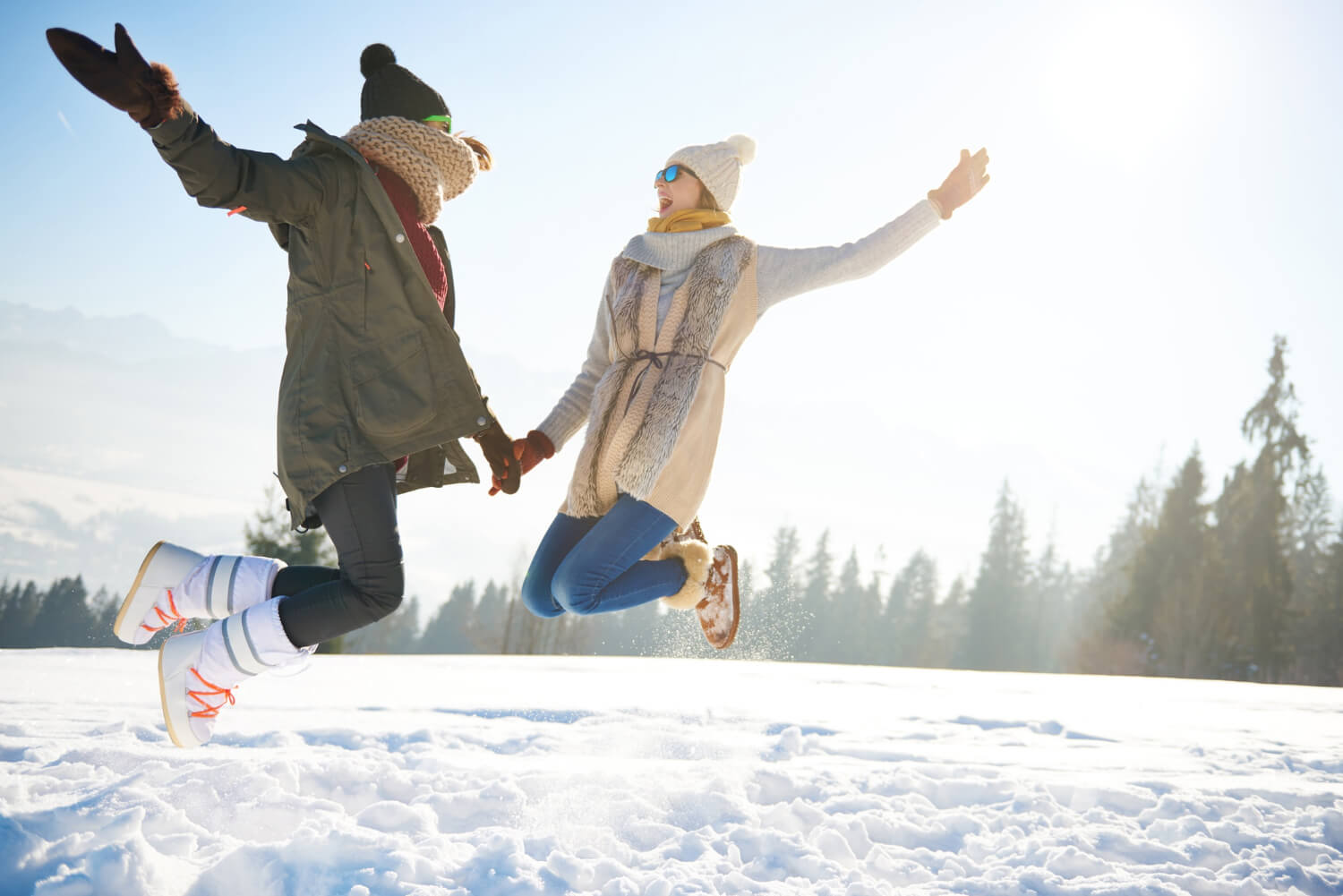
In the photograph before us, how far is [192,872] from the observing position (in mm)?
3168

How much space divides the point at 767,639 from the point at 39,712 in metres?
7.51

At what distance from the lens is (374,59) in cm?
308

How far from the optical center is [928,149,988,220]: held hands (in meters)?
3.53

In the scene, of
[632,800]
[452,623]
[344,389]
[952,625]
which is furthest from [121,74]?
[452,623]

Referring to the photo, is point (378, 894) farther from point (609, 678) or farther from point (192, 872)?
point (609, 678)

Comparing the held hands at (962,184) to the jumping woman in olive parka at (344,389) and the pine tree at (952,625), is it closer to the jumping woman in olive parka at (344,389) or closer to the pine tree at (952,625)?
the jumping woman in olive parka at (344,389)

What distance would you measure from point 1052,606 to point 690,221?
63.9 meters

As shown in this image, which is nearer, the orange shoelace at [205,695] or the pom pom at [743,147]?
the orange shoelace at [205,695]

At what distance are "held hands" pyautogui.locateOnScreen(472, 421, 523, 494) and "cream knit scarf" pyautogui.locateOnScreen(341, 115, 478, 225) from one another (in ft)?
2.61

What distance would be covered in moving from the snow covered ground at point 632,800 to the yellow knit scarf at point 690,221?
248 cm

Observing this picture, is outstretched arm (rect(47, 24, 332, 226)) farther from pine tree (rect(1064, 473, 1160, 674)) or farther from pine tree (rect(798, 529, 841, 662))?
pine tree (rect(798, 529, 841, 662))

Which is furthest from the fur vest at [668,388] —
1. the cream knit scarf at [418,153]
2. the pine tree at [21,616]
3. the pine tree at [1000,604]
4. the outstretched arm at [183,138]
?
the pine tree at [21,616]

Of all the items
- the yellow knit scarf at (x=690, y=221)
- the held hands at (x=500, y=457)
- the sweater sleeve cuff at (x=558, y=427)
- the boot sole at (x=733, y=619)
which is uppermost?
the yellow knit scarf at (x=690, y=221)

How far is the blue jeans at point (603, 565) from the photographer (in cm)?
329
